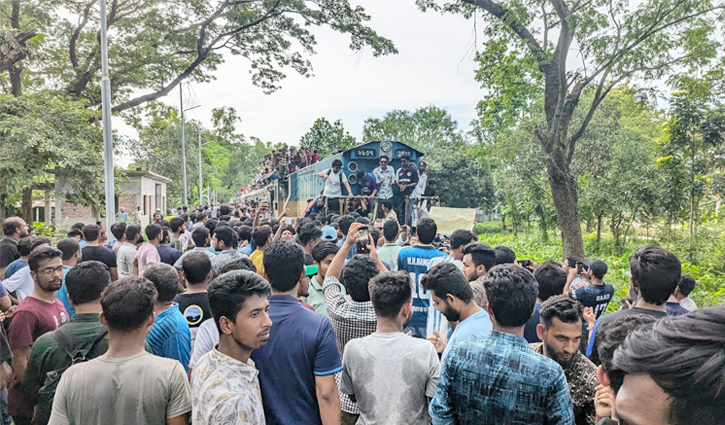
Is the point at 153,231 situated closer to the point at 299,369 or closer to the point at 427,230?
the point at 427,230

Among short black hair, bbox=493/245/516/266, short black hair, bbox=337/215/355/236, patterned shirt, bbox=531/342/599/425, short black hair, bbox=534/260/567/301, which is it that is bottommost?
patterned shirt, bbox=531/342/599/425

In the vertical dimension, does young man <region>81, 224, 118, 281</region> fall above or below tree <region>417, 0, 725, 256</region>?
below

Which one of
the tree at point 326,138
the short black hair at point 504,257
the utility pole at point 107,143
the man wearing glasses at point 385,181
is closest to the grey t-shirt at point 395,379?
the short black hair at point 504,257

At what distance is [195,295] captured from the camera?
3820 mm

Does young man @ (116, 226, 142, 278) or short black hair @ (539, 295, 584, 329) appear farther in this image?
young man @ (116, 226, 142, 278)

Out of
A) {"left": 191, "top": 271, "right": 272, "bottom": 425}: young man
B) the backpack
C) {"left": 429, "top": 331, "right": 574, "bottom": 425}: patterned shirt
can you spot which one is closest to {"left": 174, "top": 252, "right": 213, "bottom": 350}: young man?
the backpack

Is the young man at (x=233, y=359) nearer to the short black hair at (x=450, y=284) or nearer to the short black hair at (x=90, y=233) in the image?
the short black hair at (x=450, y=284)

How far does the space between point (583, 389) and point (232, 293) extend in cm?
195

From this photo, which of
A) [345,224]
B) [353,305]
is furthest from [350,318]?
[345,224]

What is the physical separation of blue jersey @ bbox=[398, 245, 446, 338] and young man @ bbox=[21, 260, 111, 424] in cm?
271

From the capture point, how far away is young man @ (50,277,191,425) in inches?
88.7

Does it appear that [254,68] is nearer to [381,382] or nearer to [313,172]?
[313,172]

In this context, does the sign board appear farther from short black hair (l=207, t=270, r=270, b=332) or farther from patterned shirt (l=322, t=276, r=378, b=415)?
short black hair (l=207, t=270, r=270, b=332)

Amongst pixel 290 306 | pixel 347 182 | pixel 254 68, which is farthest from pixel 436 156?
pixel 290 306
